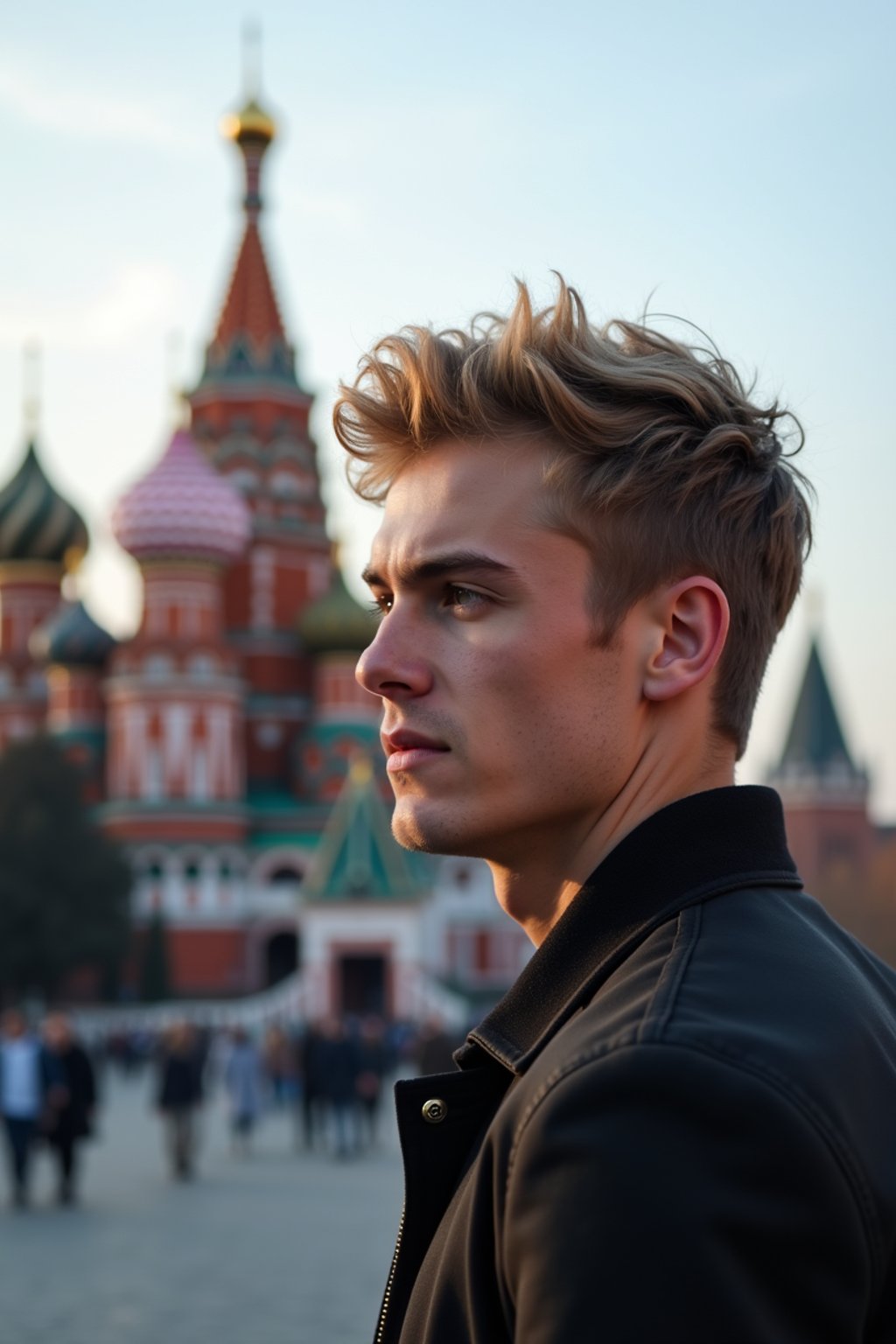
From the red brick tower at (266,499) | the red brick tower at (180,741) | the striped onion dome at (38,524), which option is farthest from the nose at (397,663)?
the striped onion dome at (38,524)

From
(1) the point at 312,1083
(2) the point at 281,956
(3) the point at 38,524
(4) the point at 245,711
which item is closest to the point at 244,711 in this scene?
(4) the point at 245,711

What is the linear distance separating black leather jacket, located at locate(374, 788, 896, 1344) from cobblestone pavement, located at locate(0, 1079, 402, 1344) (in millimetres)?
6416

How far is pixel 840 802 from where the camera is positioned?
91.8 metres

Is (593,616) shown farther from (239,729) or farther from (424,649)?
(239,729)

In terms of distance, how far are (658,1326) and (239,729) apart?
180ft

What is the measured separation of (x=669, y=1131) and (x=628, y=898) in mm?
409

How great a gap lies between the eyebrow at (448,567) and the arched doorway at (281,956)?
54.5 meters

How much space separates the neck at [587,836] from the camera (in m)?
1.90

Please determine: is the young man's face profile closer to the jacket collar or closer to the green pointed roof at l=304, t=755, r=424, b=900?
the jacket collar

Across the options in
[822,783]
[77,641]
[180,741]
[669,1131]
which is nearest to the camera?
[669,1131]

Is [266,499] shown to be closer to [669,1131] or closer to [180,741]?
[180,741]

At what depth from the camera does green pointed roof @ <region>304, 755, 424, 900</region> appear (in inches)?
1932

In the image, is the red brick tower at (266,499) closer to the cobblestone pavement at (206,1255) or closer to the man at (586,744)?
the cobblestone pavement at (206,1255)

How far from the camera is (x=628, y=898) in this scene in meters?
1.74
